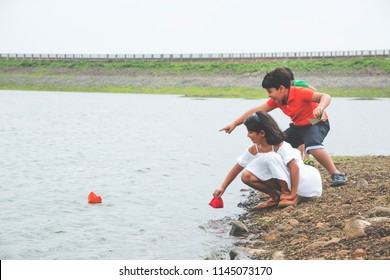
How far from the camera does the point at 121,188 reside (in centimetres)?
1129

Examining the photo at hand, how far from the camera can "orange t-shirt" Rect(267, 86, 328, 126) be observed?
346 inches

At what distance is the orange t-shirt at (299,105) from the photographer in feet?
28.8

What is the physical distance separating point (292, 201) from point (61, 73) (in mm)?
72260

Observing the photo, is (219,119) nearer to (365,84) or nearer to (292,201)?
(292,201)

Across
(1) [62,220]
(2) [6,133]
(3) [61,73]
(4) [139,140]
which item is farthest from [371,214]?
(3) [61,73]

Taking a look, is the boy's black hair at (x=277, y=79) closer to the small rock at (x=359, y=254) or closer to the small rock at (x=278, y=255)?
the small rock at (x=278, y=255)

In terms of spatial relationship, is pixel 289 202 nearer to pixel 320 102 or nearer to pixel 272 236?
pixel 272 236

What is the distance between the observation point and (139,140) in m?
20.0

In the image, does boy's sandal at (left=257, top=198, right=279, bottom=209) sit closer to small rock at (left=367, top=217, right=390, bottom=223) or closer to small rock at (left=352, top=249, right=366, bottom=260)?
small rock at (left=367, top=217, right=390, bottom=223)

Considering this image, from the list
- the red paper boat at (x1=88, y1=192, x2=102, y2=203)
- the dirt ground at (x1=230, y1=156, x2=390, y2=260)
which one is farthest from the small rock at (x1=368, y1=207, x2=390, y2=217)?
the red paper boat at (x1=88, y1=192, x2=102, y2=203)

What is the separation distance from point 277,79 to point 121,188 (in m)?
3.87

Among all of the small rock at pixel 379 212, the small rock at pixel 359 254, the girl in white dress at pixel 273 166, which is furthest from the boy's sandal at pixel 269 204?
the small rock at pixel 359 254

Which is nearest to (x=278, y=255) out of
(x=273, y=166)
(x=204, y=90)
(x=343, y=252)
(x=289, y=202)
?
(x=343, y=252)

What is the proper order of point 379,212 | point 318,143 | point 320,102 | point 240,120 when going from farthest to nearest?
point 318,143 < point 240,120 < point 320,102 < point 379,212
